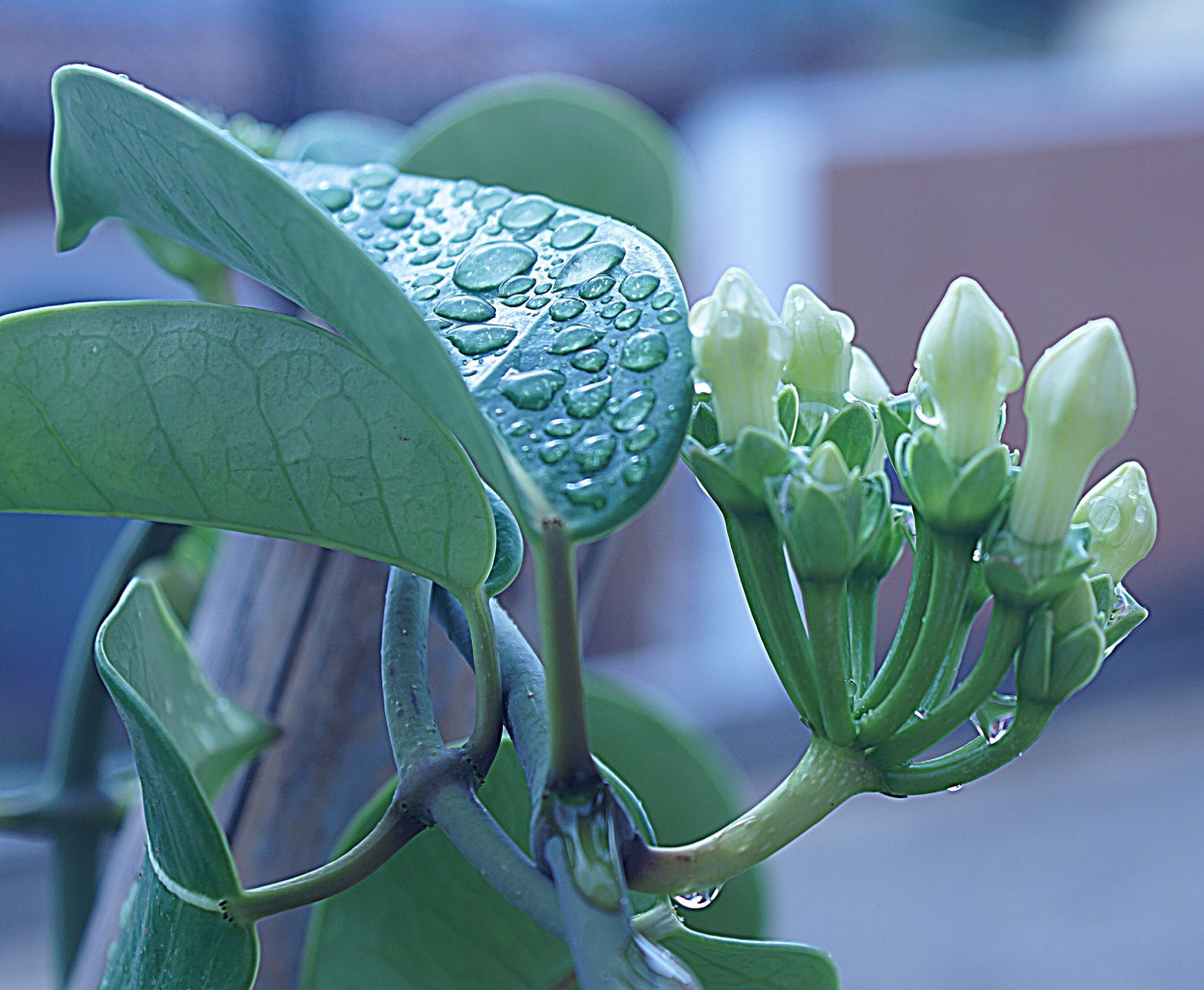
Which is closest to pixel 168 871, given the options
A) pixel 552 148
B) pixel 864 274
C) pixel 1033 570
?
pixel 1033 570

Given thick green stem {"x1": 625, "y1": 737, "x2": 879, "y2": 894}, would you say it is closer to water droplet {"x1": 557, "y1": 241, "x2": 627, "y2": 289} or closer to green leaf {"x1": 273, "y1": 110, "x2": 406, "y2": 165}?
water droplet {"x1": 557, "y1": 241, "x2": 627, "y2": 289}

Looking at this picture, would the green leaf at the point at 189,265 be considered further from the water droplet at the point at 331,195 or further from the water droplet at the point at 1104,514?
the water droplet at the point at 1104,514

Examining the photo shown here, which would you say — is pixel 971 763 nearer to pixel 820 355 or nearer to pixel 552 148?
pixel 820 355

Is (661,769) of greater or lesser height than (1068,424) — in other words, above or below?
below

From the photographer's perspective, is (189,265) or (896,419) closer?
(896,419)

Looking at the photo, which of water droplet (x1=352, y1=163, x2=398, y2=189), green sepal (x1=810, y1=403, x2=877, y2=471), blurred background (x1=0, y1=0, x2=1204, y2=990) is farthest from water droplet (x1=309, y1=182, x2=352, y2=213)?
blurred background (x1=0, y1=0, x2=1204, y2=990)

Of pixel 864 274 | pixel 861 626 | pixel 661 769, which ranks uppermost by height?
pixel 861 626
